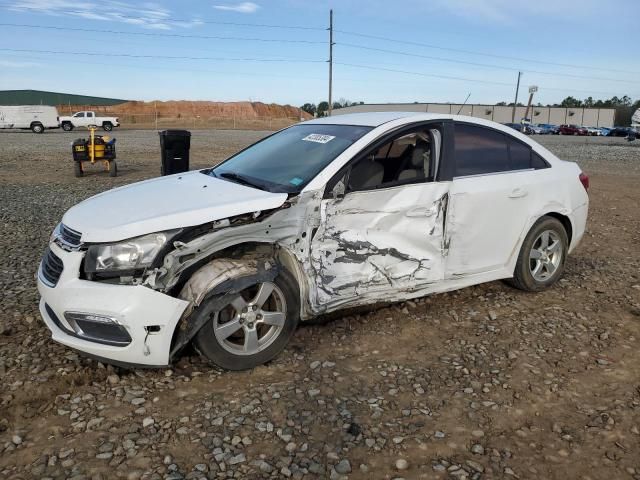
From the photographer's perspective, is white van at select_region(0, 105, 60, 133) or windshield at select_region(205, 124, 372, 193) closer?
windshield at select_region(205, 124, 372, 193)

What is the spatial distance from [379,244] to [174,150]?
6041 mm

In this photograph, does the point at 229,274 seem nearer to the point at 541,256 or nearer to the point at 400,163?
the point at 400,163

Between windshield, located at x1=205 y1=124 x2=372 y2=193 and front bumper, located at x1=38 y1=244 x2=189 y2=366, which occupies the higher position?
windshield, located at x1=205 y1=124 x2=372 y2=193

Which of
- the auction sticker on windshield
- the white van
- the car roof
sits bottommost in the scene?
the auction sticker on windshield

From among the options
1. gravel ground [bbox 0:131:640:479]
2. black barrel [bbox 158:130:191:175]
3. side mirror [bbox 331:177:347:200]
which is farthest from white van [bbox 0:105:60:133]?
side mirror [bbox 331:177:347:200]

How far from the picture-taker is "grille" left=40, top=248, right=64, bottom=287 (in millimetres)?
3270

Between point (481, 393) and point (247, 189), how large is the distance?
2052mm

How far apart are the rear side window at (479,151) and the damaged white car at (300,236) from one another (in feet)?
0.04

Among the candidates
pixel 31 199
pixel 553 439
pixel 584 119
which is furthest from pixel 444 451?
pixel 584 119

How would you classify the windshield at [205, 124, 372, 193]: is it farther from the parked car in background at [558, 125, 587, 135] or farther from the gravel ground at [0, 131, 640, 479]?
the parked car in background at [558, 125, 587, 135]

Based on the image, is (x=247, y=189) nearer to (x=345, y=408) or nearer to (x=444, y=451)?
(x=345, y=408)

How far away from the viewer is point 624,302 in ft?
15.8

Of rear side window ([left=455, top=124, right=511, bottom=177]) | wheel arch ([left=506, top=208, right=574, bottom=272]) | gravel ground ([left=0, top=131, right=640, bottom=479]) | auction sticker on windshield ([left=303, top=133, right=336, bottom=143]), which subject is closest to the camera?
gravel ground ([left=0, top=131, right=640, bottom=479])

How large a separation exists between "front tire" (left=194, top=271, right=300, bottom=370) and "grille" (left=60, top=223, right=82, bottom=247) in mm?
881
